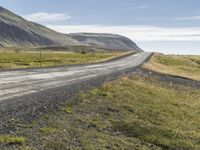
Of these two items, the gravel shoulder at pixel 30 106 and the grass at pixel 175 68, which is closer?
the gravel shoulder at pixel 30 106

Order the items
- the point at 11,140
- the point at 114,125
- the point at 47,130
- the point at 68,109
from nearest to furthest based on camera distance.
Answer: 1. the point at 11,140
2. the point at 47,130
3. the point at 114,125
4. the point at 68,109

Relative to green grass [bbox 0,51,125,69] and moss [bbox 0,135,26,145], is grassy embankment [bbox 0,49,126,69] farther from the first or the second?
moss [bbox 0,135,26,145]

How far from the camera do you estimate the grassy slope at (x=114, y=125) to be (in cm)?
1314

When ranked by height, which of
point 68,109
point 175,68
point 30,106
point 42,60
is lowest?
point 175,68

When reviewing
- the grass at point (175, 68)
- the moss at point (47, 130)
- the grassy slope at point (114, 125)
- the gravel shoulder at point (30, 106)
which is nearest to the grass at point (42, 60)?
the grass at point (175, 68)

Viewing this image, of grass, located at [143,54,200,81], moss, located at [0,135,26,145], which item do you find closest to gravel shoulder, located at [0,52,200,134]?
moss, located at [0,135,26,145]

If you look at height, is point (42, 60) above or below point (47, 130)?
below

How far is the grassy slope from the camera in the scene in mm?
13141

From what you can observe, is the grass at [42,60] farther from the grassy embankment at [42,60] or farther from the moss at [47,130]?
the moss at [47,130]

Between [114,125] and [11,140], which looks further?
[114,125]

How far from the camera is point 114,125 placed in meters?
16.5

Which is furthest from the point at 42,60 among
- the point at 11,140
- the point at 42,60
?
the point at 11,140

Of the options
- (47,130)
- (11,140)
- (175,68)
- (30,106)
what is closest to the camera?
(11,140)

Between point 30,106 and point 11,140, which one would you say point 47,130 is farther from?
point 30,106
